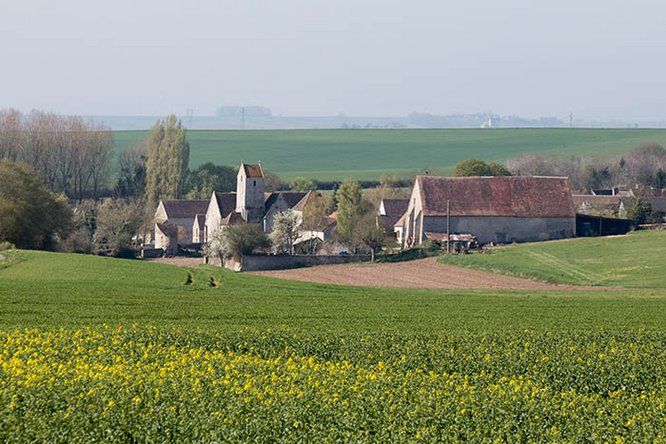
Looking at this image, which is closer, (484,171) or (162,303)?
(162,303)

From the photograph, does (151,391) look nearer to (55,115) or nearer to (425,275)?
(425,275)

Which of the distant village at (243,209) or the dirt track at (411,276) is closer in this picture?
the dirt track at (411,276)

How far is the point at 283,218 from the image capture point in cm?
8238

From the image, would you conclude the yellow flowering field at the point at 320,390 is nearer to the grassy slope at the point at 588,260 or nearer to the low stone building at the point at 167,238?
the grassy slope at the point at 588,260

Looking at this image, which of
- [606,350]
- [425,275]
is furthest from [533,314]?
[425,275]

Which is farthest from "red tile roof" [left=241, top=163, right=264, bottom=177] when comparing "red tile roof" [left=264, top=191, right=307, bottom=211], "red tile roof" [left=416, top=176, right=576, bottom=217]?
"red tile roof" [left=416, top=176, right=576, bottom=217]

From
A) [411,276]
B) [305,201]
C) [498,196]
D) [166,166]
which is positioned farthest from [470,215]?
[166,166]

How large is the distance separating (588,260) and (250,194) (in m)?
32.0

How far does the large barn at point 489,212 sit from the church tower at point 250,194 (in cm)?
1325

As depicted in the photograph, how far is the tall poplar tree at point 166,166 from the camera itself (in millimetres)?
110312

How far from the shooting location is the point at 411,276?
64.2 metres

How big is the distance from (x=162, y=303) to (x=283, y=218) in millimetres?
42416

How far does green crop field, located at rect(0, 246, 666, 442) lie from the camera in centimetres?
1806

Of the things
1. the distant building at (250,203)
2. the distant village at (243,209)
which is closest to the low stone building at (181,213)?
the distant village at (243,209)
